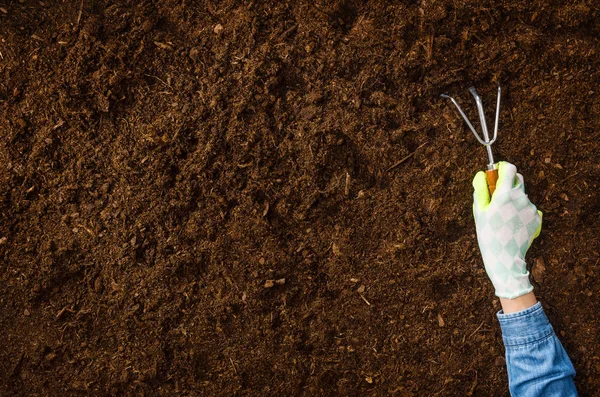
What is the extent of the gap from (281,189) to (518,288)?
0.82 metres

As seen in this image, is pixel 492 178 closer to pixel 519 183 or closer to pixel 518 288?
pixel 519 183

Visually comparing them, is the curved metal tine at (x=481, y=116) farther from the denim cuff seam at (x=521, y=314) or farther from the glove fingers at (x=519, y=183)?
the denim cuff seam at (x=521, y=314)

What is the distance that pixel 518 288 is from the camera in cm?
161

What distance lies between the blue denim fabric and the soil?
0.09 m

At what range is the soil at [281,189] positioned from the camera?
1.66 metres

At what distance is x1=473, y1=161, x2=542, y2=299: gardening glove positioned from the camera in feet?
5.18

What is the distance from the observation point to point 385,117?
65.4 inches

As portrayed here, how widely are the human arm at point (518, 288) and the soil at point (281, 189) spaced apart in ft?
0.25

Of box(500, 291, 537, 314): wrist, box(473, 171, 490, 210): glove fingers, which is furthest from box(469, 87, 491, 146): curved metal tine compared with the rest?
box(500, 291, 537, 314): wrist

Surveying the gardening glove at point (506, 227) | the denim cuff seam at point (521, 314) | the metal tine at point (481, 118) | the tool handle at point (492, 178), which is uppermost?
the metal tine at point (481, 118)

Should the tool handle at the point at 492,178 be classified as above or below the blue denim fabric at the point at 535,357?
above

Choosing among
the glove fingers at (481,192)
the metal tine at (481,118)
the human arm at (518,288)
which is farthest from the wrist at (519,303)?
the metal tine at (481,118)

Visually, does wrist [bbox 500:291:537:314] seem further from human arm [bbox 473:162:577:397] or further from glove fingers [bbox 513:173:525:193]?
glove fingers [bbox 513:173:525:193]

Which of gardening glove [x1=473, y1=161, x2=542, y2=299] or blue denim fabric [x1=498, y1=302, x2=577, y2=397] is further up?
gardening glove [x1=473, y1=161, x2=542, y2=299]
